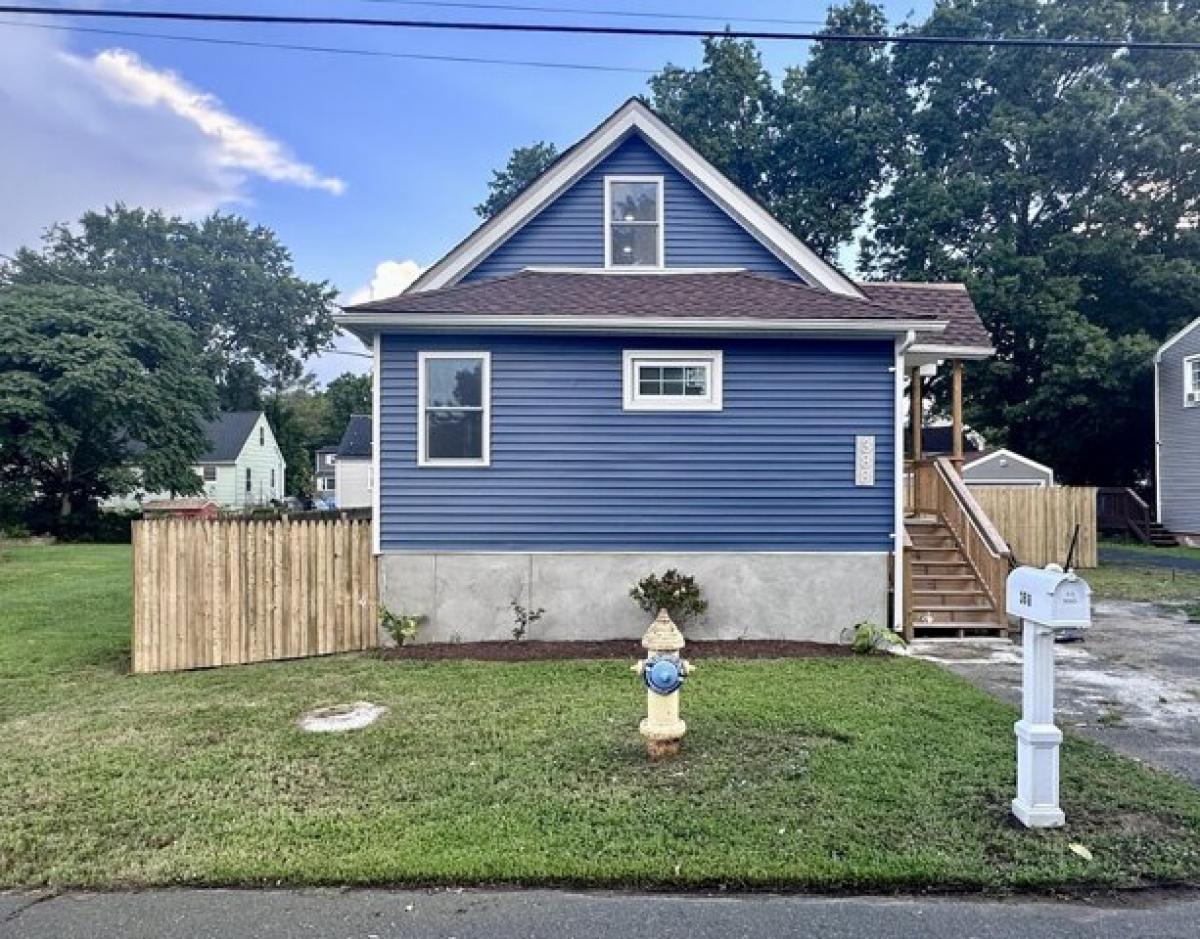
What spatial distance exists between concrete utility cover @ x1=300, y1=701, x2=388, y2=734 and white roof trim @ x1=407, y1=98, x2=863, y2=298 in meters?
5.88

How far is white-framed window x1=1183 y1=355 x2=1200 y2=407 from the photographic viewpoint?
22.1 m

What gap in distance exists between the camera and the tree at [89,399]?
26375 mm

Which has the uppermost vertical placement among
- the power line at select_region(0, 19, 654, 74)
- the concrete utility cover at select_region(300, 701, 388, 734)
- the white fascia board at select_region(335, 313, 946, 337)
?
the power line at select_region(0, 19, 654, 74)

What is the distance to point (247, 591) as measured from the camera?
8.35 m

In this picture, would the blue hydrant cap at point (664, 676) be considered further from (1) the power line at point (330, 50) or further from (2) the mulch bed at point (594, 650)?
(1) the power line at point (330, 50)

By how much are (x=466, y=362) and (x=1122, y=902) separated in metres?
7.44

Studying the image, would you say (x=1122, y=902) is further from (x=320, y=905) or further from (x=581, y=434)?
(x=581, y=434)

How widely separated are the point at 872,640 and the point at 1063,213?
84.5ft

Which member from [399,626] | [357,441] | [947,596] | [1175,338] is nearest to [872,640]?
[947,596]

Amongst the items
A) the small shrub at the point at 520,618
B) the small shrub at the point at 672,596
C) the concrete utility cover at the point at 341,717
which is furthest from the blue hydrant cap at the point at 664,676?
the small shrub at the point at 520,618

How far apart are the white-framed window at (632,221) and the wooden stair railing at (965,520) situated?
5.33m

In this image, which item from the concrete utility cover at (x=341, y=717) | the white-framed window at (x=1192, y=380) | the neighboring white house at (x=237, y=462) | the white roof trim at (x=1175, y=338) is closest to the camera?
the concrete utility cover at (x=341, y=717)

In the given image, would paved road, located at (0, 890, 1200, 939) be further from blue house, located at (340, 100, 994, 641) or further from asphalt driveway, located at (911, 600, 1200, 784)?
blue house, located at (340, 100, 994, 641)

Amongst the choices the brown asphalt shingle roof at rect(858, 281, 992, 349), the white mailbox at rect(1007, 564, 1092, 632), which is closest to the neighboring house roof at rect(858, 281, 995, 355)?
the brown asphalt shingle roof at rect(858, 281, 992, 349)
